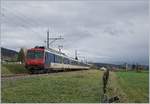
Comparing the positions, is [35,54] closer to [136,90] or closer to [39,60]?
[39,60]

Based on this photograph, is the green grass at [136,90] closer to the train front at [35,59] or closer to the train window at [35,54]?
the train front at [35,59]

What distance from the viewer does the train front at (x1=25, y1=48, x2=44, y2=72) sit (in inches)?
1385

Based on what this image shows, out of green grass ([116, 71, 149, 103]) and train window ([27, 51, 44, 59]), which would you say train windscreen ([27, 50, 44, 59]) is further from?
green grass ([116, 71, 149, 103])

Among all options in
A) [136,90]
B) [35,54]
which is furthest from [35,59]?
[136,90]

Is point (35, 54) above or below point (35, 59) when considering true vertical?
above

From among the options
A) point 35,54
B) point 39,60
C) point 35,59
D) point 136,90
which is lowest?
point 136,90

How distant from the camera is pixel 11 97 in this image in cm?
1191

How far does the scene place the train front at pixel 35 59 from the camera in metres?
35.2

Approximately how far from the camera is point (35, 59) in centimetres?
3566

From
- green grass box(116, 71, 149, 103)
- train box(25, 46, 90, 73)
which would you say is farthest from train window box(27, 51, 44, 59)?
green grass box(116, 71, 149, 103)

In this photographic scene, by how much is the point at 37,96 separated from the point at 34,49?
23774 millimetres

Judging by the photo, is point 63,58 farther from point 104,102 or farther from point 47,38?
point 104,102

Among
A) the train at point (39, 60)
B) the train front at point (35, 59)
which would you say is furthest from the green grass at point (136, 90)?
the train front at point (35, 59)

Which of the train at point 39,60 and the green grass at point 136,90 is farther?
the train at point 39,60
